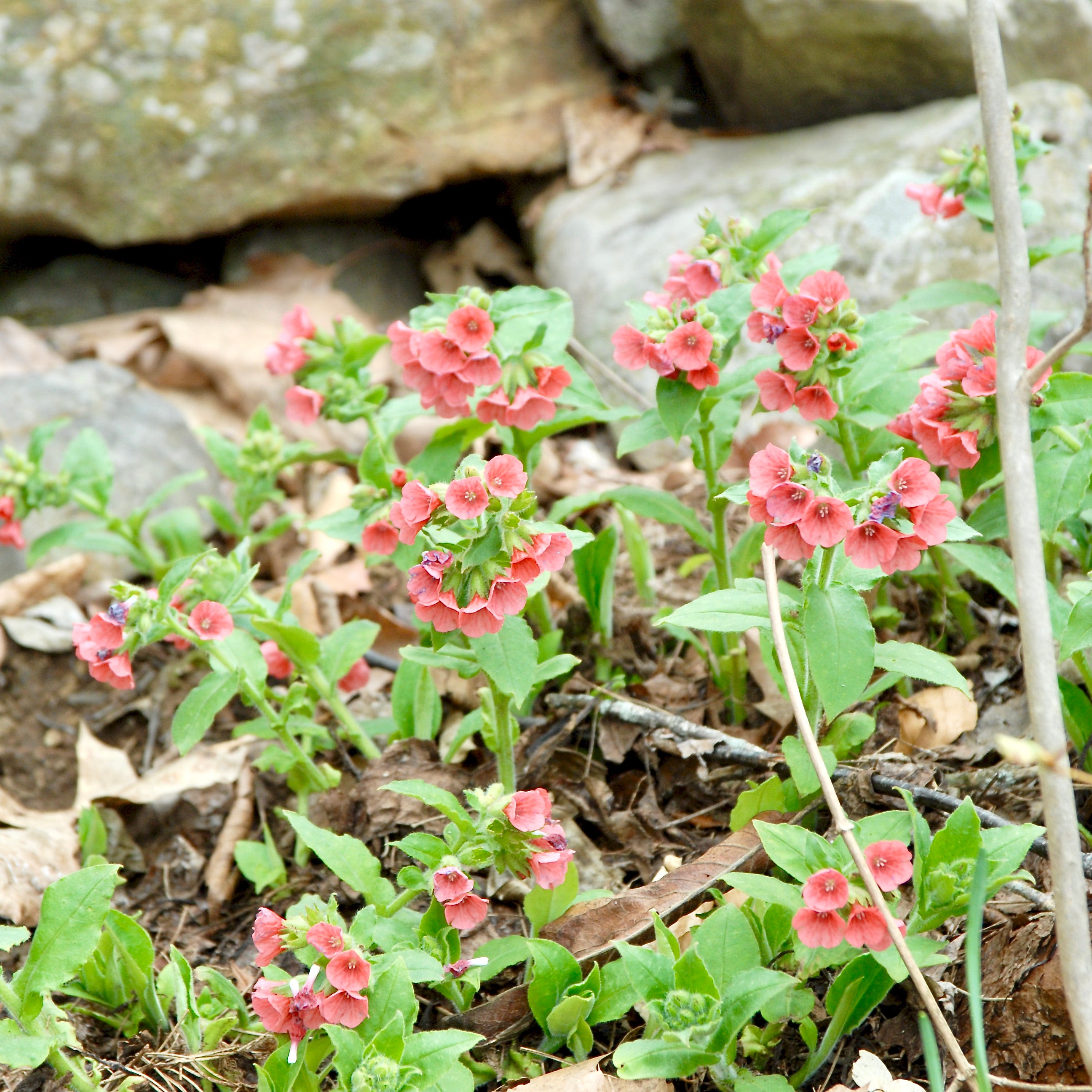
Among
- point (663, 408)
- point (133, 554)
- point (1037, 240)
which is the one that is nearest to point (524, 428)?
point (663, 408)

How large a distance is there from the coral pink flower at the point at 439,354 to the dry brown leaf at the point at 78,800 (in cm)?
124

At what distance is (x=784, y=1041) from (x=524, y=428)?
1338 millimetres

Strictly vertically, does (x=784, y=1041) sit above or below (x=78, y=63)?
below

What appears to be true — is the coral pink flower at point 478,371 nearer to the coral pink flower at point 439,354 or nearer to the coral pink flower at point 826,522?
the coral pink flower at point 439,354

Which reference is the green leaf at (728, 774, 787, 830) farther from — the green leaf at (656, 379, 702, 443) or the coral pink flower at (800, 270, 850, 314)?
the coral pink flower at (800, 270, 850, 314)

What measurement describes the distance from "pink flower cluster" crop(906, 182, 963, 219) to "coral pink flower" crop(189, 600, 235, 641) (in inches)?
77.6

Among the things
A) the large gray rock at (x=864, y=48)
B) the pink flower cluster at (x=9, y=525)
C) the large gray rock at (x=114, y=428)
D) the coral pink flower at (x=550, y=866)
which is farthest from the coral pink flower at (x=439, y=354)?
the large gray rock at (x=864, y=48)

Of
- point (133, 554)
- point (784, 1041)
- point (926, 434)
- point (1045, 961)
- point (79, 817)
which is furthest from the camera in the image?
point (133, 554)

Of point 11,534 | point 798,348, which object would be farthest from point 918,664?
point 11,534

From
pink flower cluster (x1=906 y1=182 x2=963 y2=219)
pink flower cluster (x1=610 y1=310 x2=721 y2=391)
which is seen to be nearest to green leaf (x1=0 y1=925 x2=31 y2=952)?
pink flower cluster (x1=610 y1=310 x2=721 y2=391)

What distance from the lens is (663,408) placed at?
2.27 metres

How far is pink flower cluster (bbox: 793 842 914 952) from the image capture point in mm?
1642

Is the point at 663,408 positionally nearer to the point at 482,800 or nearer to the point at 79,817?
the point at 482,800

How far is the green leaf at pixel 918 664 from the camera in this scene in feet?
6.33
